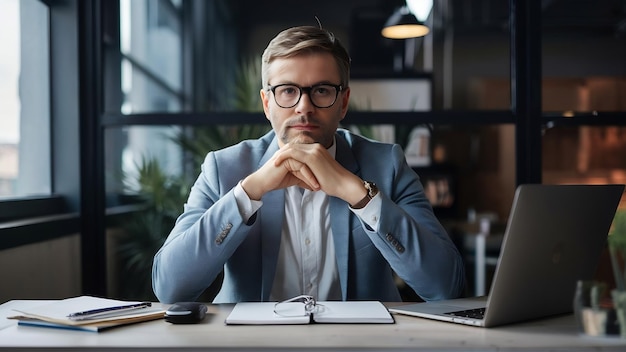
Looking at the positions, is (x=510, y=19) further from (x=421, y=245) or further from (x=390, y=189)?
(x=421, y=245)

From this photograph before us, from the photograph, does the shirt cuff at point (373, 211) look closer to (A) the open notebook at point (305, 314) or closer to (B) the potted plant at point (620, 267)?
(A) the open notebook at point (305, 314)

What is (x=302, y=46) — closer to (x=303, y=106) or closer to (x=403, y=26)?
(x=303, y=106)

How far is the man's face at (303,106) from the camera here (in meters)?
2.06

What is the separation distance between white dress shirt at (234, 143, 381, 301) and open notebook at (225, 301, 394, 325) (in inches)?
18.0

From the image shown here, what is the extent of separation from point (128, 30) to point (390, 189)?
199cm

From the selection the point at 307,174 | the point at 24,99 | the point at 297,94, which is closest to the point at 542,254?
the point at 307,174

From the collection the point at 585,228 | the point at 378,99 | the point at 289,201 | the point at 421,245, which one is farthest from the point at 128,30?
the point at 585,228

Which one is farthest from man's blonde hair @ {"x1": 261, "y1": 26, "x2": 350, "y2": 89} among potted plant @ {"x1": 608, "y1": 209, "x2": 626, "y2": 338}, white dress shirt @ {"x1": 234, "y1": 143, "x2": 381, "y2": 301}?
potted plant @ {"x1": 608, "y1": 209, "x2": 626, "y2": 338}

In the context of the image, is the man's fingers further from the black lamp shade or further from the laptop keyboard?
the black lamp shade

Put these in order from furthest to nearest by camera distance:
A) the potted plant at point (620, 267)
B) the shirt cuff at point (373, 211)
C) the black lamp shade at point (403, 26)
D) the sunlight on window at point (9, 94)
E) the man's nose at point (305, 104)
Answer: the black lamp shade at point (403, 26), the sunlight on window at point (9, 94), the man's nose at point (305, 104), the shirt cuff at point (373, 211), the potted plant at point (620, 267)

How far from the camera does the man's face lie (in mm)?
2057

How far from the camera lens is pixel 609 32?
3.48m

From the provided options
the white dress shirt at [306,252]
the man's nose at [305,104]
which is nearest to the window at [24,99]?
the white dress shirt at [306,252]

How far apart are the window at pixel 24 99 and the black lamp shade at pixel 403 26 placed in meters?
1.66
